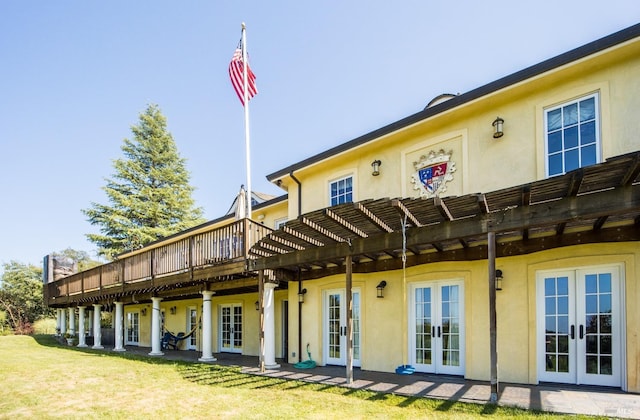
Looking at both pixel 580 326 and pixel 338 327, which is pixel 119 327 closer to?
pixel 338 327

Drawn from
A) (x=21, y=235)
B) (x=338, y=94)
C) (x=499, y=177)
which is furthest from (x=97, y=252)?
(x=499, y=177)

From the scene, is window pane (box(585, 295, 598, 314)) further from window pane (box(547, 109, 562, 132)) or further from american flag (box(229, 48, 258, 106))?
american flag (box(229, 48, 258, 106))

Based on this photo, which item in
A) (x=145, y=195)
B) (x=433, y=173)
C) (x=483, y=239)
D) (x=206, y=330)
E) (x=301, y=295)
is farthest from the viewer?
(x=145, y=195)

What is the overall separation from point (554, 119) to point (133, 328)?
73.1 ft

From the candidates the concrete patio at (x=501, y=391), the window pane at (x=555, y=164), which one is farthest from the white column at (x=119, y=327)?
the window pane at (x=555, y=164)

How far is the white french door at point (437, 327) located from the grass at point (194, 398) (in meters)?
2.34

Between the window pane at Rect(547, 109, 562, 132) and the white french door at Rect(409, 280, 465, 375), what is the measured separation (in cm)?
355

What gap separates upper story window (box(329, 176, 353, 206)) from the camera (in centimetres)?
1071

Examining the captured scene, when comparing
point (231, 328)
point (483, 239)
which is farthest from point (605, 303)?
point (231, 328)

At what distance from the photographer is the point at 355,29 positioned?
11.6 meters

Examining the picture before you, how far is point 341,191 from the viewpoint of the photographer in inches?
431

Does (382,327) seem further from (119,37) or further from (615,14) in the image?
(119,37)

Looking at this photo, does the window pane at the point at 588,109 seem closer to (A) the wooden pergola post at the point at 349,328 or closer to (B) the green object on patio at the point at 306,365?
(A) the wooden pergola post at the point at 349,328

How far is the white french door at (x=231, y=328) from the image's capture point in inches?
604
